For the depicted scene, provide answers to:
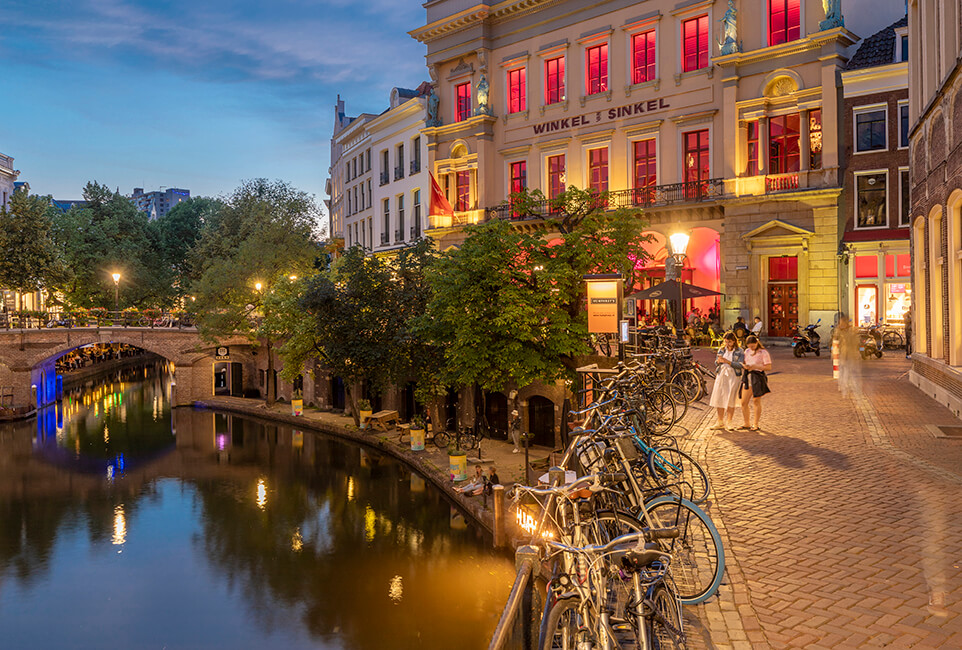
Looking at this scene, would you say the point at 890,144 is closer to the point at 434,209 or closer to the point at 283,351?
the point at 434,209

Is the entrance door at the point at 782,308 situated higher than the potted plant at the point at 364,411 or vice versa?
the entrance door at the point at 782,308

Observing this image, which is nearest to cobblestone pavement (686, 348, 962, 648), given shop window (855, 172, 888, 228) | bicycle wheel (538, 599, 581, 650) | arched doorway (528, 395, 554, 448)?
bicycle wheel (538, 599, 581, 650)

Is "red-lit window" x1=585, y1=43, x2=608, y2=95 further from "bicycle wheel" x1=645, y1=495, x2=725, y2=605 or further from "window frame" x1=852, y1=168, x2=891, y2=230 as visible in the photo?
"bicycle wheel" x1=645, y1=495, x2=725, y2=605

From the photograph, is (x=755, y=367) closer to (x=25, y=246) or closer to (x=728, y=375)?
(x=728, y=375)

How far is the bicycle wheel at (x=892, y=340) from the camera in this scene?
95.8ft

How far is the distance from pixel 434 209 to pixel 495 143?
5.52m

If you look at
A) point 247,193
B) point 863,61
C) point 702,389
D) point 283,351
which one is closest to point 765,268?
point 863,61

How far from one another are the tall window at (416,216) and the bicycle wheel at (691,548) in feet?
143

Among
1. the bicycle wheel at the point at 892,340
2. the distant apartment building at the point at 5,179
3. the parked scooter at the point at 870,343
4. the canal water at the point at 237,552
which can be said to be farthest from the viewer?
the distant apartment building at the point at 5,179

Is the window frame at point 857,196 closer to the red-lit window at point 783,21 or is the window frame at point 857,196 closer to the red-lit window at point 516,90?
the red-lit window at point 783,21

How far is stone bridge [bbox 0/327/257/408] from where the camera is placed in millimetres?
48938

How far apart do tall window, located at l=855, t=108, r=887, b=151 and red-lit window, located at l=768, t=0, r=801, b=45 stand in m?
4.85

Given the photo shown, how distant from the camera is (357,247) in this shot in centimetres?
3791

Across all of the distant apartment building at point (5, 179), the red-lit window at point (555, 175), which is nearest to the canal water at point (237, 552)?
the red-lit window at point (555, 175)
